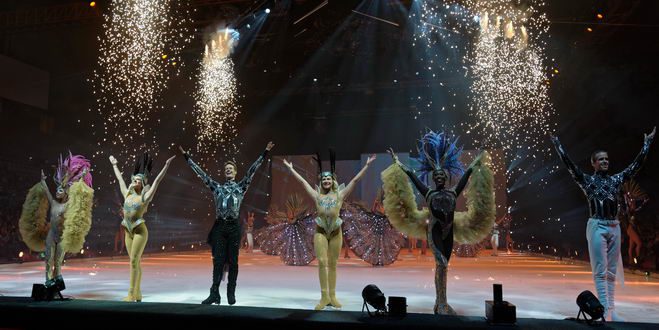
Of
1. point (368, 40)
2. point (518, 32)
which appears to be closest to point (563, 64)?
point (518, 32)

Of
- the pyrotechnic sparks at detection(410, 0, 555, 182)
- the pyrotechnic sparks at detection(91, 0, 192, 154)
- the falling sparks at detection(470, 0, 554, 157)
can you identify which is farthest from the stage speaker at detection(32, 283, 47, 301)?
the falling sparks at detection(470, 0, 554, 157)

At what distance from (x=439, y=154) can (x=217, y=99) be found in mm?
13545

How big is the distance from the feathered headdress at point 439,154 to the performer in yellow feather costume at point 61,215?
467cm

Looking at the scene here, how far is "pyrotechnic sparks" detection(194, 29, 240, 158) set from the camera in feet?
45.8

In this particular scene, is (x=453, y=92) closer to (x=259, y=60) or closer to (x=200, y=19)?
(x=259, y=60)

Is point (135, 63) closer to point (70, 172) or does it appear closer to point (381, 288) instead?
point (70, 172)

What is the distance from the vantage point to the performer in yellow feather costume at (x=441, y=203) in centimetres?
511

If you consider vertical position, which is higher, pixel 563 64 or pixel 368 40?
pixel 368 40

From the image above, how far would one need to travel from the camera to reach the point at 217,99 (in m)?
17.9

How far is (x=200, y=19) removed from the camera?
41.6 ft

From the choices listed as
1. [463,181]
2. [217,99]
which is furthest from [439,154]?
[217,99]

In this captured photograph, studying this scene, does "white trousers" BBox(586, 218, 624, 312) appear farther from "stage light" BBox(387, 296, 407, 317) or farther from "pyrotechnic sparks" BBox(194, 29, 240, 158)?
"pyrotechnic sparks" BBox(194, 29, 240, 158)

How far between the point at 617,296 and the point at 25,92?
1520 cm

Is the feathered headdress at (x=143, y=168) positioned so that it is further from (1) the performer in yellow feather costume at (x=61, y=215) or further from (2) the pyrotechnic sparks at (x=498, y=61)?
(2) the pyrotechnic sparks at (x=498, y=61)
